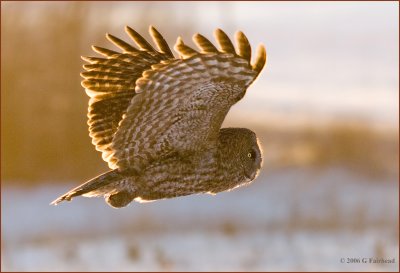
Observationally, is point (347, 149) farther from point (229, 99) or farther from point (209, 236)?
point (229, 99)

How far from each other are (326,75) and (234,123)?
3.86 m

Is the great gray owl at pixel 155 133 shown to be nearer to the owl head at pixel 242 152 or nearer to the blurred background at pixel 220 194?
the owl head at pixel 242 152

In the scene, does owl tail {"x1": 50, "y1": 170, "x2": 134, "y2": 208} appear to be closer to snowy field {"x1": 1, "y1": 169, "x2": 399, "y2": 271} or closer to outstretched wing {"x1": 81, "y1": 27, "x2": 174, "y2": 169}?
outstretched wing {"x1": 81, "y1": 27, "x2": 174, "y2": 169}

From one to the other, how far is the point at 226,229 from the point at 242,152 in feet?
18.1

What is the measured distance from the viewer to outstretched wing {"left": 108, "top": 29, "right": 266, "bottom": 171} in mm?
5863

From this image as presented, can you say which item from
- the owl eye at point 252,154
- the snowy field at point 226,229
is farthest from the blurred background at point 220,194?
the owl eye at point 252,154

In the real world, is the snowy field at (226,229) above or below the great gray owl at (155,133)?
below

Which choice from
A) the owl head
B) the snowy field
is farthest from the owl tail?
the snowy field

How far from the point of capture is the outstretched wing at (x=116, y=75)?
6.46 metres

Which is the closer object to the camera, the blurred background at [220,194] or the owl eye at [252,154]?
the owl eye at [252,154]

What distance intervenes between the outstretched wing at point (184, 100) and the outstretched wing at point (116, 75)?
191 millimetres

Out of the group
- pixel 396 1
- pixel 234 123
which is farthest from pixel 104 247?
pixel 396 1

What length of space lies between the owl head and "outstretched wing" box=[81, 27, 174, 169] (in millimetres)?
559

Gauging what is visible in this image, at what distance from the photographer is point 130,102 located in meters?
6.44
